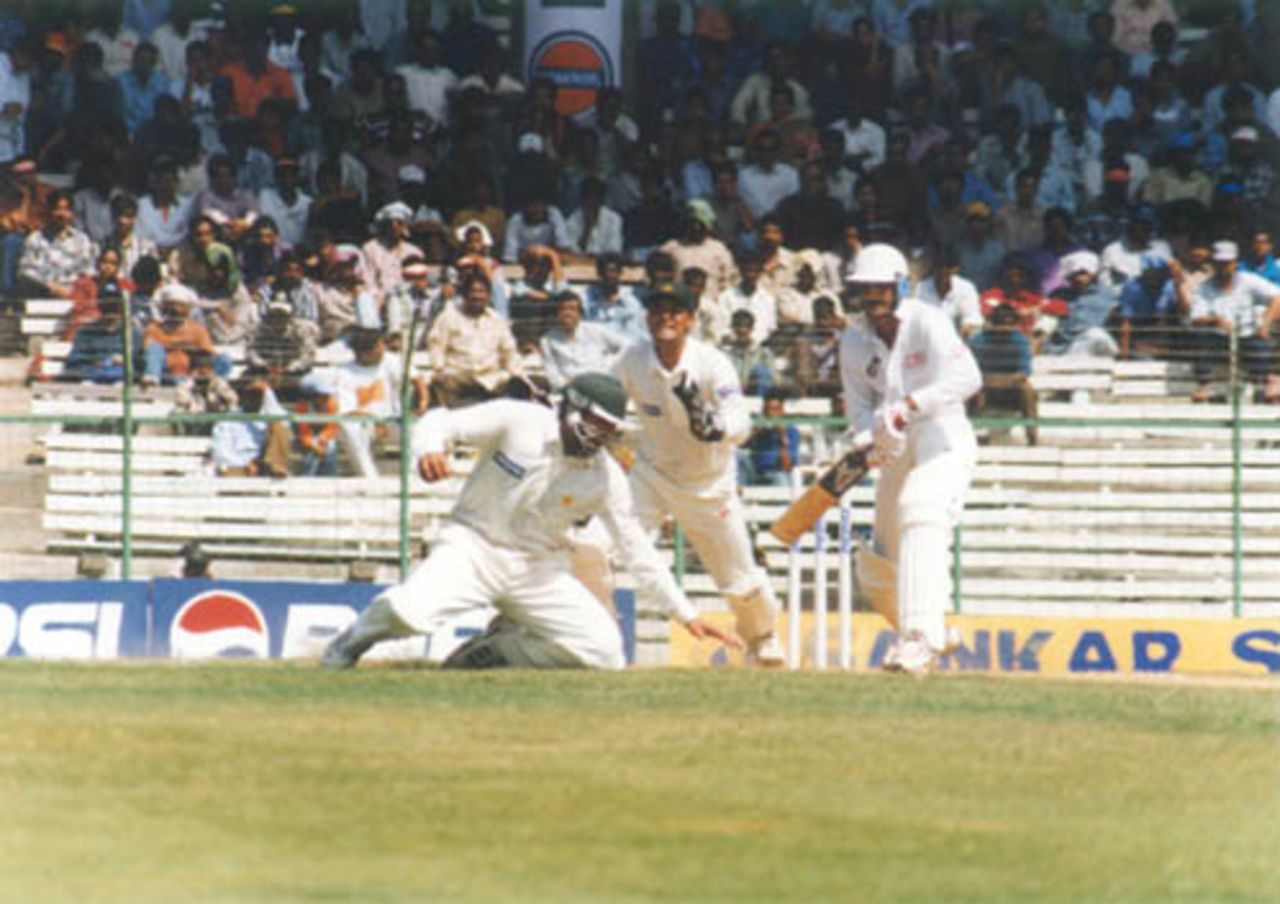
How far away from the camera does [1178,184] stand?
2272cm

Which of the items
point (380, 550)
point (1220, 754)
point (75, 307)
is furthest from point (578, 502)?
point (75, 307)

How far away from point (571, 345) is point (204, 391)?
2521mm

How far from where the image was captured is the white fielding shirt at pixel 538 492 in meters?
13.5

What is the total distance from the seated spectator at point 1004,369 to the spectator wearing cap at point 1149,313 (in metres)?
0.87

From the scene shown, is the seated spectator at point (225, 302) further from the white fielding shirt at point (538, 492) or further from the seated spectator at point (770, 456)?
the white fielding shirt at point (538, 492)

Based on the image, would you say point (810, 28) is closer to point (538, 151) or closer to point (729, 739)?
point (538, 151)

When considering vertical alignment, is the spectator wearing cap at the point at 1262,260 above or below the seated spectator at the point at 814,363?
above

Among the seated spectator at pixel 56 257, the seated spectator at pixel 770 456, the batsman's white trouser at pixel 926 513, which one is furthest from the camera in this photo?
the seated spectator at pixel 56 257

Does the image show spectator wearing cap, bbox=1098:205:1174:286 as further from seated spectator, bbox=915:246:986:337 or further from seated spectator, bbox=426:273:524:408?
seated spectator, bbox=426:273:524:408

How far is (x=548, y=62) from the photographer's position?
76.8 feet

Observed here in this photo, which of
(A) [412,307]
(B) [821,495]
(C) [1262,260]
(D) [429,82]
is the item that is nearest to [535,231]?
(D) [429,82]

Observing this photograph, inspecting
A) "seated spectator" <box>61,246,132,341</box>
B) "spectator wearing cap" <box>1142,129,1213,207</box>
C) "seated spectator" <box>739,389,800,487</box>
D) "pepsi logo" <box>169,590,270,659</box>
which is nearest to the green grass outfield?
"pepsi logo" <box>169,590,270,659</box>

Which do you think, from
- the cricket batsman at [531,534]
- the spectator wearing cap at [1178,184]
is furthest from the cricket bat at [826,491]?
the spectator wearing cap at [1178,184]

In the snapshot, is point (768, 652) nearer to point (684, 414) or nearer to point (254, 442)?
point (684, 414)
